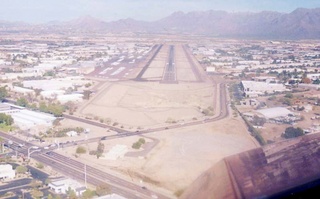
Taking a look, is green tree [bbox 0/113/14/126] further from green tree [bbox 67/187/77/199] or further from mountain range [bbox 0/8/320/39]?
mountain range [bbox 0/8/320/39]

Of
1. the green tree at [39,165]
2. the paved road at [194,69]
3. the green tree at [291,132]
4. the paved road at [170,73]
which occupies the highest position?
the green tree at [291,132]

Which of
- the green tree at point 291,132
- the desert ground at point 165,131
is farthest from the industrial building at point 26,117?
the green tree at point 291,132

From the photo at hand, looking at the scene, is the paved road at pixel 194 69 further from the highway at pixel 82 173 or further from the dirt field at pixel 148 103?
the highway at pixel 82 173

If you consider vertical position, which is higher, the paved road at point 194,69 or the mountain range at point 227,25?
the mountain range at point 227,25

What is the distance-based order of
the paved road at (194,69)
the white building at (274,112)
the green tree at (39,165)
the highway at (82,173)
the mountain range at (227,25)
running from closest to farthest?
the highway at (82,173), the green tree at (39,165), the white building at (274,112), the paved road at (194,69), the mountain range at (227,25)

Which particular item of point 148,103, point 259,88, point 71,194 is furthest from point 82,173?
point 259,88

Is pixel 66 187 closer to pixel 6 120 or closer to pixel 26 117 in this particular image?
pixel 6 120
